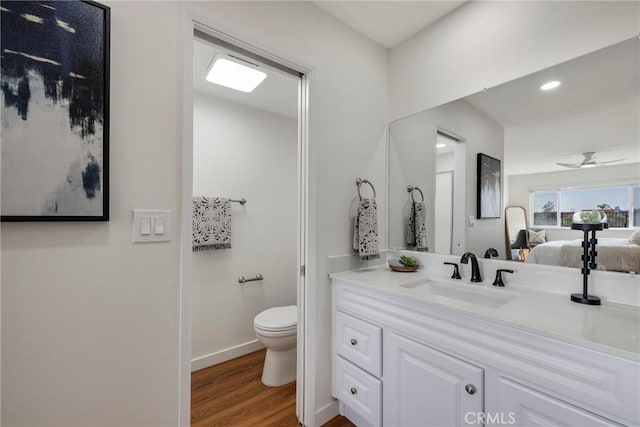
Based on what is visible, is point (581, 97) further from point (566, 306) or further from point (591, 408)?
point (591, 408)

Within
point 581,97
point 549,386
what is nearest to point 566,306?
point 549,386

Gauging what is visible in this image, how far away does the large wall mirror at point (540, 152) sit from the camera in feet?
3.71

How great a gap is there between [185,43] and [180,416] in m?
1.51

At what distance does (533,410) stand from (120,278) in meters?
1.45

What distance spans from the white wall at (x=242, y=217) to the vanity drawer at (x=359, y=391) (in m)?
1.17

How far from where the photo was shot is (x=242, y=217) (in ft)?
8.04

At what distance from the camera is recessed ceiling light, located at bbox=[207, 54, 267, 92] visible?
5.67ft

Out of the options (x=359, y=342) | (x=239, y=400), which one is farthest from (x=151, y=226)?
(x=239, y=400)

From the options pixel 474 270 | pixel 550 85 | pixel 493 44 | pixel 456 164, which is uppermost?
pixel 493 44

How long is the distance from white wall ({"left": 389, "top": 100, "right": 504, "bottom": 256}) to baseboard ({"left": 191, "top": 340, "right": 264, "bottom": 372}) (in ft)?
5.17

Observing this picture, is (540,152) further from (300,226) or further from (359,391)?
(359,391)

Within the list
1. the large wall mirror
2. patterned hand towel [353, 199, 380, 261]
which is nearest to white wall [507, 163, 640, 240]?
the large wall mirror

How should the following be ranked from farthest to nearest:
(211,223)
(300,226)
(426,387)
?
(211,223), (300,226), (426,387)

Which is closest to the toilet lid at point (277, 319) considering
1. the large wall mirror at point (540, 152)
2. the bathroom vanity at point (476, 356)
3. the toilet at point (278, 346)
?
the toilet at point (278, 346)
